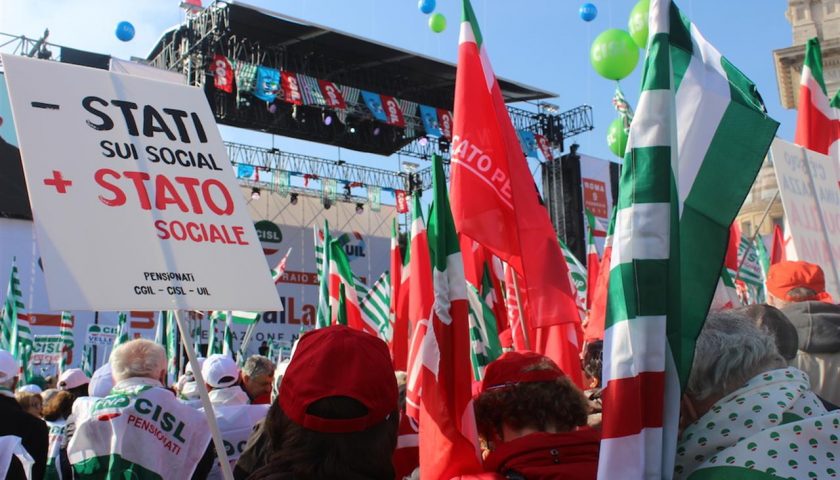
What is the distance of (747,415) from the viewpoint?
1.69 meters

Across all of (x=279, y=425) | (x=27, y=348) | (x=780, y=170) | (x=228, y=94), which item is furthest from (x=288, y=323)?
(x=279, y=425)

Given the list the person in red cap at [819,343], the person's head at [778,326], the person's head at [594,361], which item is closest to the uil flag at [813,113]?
the person in red cap at [819,343]

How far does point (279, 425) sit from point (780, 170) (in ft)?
10.6

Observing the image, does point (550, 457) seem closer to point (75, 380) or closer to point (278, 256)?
point (75, 380)

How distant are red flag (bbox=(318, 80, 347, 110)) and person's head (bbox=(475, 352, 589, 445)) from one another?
21620 millimetres

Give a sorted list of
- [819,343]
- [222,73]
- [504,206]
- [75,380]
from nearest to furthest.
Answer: [819,343], [504,206], [75,380], [222,73]

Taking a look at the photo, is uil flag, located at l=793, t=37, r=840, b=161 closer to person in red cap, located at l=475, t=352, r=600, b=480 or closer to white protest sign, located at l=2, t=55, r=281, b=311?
person in red cap, located at l=475, t=352, r=600, b=480

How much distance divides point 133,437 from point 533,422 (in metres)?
1.82

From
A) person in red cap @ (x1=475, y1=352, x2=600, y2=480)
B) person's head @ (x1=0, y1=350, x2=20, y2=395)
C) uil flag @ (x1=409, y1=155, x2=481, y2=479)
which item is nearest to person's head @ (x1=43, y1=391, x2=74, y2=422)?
person's head @ (x1=0, y1=350, x2=20, y2=395)

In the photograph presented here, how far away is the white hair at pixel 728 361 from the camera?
6.05ft

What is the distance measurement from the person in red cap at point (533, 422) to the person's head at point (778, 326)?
593mm

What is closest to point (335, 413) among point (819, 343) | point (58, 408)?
point (819, 343)

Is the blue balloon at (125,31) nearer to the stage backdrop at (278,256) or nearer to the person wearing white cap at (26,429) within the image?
the stage backdrop at (278,256)

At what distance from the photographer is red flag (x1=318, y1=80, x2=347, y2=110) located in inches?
933
